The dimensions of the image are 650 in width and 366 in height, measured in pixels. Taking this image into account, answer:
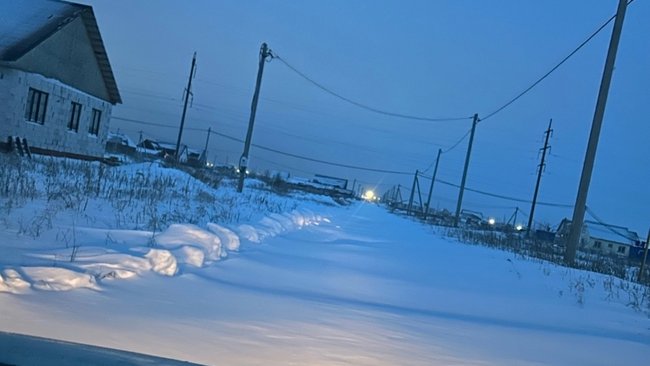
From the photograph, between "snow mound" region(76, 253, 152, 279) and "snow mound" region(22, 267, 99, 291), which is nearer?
"snow mound" region(22, 267, 99, 291)

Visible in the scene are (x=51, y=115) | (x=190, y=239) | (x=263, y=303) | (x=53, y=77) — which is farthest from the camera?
(x=51, y=115)

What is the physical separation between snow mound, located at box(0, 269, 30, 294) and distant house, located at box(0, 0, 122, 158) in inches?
764

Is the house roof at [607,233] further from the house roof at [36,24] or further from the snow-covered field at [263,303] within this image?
the snow-covered field at [263,303]

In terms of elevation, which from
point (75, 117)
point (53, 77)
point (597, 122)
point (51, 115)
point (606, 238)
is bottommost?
point (606, 238)

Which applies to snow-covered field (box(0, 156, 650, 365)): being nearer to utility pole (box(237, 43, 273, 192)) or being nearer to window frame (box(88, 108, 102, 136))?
utility pole (box(237, 43, 273, 192))

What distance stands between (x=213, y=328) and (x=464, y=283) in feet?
20.6

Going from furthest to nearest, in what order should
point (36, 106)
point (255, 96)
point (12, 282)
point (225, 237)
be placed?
point (255, 96) → point (36, 106) → point (225, 237) → point (12, 282)

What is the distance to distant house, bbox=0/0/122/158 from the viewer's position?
21.5m

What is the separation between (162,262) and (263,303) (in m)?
1.37

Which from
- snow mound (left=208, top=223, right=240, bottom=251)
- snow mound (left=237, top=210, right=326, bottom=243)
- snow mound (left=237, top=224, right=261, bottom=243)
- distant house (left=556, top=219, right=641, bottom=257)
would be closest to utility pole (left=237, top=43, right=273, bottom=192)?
snow mound (left=237, top=210, right=326, bottom=243)

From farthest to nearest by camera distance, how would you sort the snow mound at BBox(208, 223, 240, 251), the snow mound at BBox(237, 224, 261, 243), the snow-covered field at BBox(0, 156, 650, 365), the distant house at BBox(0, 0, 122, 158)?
1. the distant house at BBox(0, 0, 122, 158)
2. the snow mound at BBox(237, 224, 261, 243)
3. the snow mound at BBox(208, 223, 240, 251)
4. the snow-covered field at BBox(0, 156, 650, 365)

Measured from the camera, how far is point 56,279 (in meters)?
4.65

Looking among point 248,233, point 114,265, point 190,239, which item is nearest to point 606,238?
point 248,233

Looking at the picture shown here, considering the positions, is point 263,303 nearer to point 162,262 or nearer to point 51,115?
point 162,262
